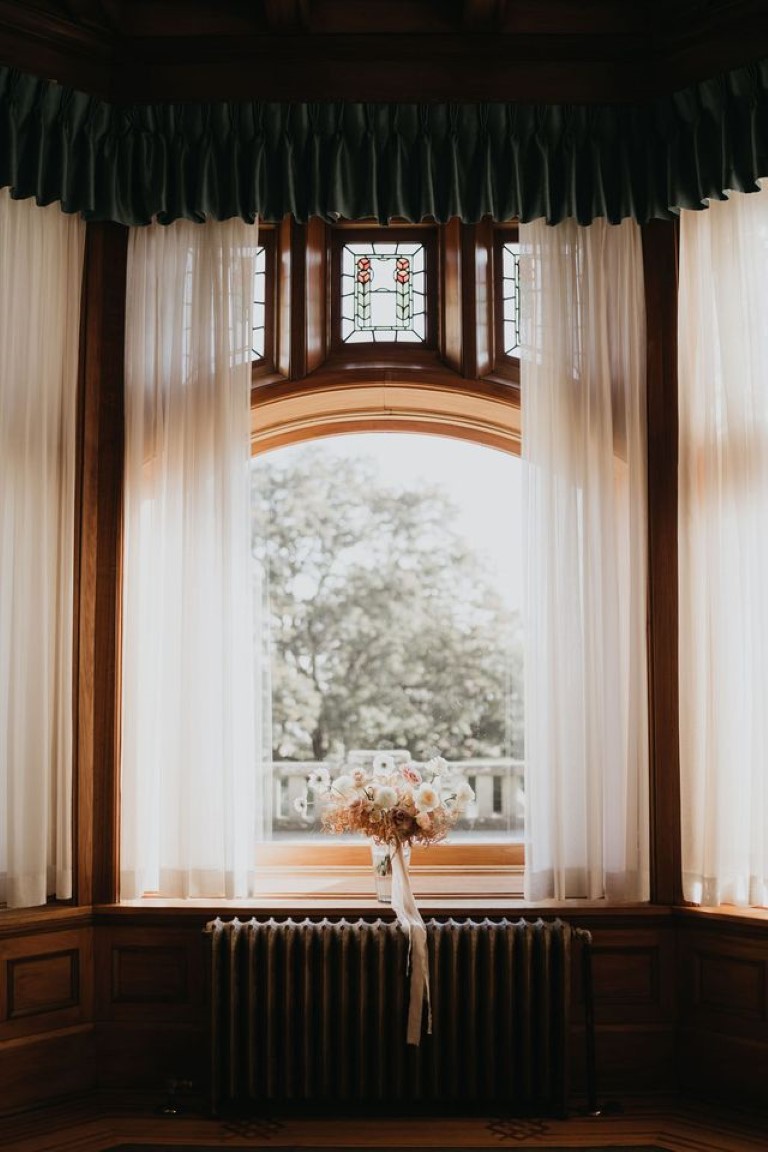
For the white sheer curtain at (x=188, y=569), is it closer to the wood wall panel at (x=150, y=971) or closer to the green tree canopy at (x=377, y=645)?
the wood wall panel at (x=150, y=971)

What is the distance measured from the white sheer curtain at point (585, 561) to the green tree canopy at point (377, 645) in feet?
21.1

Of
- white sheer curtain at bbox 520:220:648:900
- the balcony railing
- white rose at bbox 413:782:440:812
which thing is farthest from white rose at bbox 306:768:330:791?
white sheer curtain at bbox 520:220:648:900

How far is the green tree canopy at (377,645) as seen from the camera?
1010cm

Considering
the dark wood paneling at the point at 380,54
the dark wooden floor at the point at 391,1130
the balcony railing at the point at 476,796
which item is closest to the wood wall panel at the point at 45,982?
the dark wooden floor at the point at 391,1130

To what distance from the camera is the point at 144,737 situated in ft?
11.8

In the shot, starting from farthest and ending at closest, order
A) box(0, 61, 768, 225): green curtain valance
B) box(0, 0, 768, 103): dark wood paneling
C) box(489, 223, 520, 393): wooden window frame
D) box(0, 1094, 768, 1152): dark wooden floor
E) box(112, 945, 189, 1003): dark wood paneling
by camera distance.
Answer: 1. box(489, 223, 520, 393): wooden window frame
2. box(0, 0, 768, 103): dark wood paneling
3. box(0, 61, 768, 225): green curtain valance
4. box(112, 945, 189, 1003): dark wood paneling
5. box(0, 1094, 768, 1152): dark wooden floor

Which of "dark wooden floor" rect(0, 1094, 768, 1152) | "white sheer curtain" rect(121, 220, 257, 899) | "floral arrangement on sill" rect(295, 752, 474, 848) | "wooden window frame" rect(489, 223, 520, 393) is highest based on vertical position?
"wooden window frame" rect(489, 223, 520, 393)

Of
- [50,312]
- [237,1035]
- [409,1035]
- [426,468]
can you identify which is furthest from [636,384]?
[426,468]

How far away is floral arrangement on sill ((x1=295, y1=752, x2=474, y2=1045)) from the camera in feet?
10.8

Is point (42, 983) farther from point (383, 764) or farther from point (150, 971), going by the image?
point (383, 764)

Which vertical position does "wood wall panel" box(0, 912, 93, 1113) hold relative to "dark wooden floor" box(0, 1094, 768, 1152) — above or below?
above

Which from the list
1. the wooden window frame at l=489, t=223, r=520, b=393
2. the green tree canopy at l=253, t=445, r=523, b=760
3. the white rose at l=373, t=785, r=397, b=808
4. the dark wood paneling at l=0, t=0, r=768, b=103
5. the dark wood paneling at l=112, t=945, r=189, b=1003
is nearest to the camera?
the white rose at l=373, t=785, r=397, b=808

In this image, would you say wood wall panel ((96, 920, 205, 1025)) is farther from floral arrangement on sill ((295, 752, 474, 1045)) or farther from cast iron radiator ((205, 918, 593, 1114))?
floral arrangement on sill ((295, 752, 474, 1045))

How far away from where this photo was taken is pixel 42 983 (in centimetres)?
340
